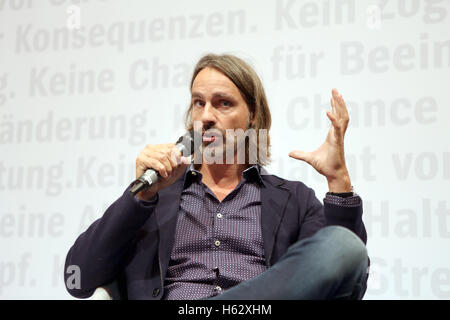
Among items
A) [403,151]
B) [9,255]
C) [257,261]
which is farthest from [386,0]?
[9,255]

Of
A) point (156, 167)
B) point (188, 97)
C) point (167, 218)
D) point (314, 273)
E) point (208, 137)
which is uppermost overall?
point (188, 97)

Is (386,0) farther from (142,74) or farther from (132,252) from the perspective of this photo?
(132,252)

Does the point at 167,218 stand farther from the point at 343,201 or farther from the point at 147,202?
the point at 343,201

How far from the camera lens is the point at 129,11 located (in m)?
2.63

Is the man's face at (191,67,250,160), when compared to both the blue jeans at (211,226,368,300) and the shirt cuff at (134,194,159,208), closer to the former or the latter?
the shirt cuff at (134,194,159,208)

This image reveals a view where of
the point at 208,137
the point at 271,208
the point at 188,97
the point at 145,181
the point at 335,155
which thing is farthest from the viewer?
the point at 188,97

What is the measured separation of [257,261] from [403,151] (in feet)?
3.16

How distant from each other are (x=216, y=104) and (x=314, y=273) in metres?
0.86

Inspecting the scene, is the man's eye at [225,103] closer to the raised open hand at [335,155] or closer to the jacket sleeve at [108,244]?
the raised open hand at [335,155]

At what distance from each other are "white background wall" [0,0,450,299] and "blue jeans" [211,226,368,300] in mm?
1079

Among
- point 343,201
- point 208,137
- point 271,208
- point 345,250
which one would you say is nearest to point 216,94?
point 208,137

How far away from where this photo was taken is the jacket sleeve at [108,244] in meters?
1.48

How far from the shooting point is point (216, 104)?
72.7 inches

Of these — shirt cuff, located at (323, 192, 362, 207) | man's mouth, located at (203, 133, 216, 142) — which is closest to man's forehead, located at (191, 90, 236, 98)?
man's mouth, located at (203, 133, 216, 142)
